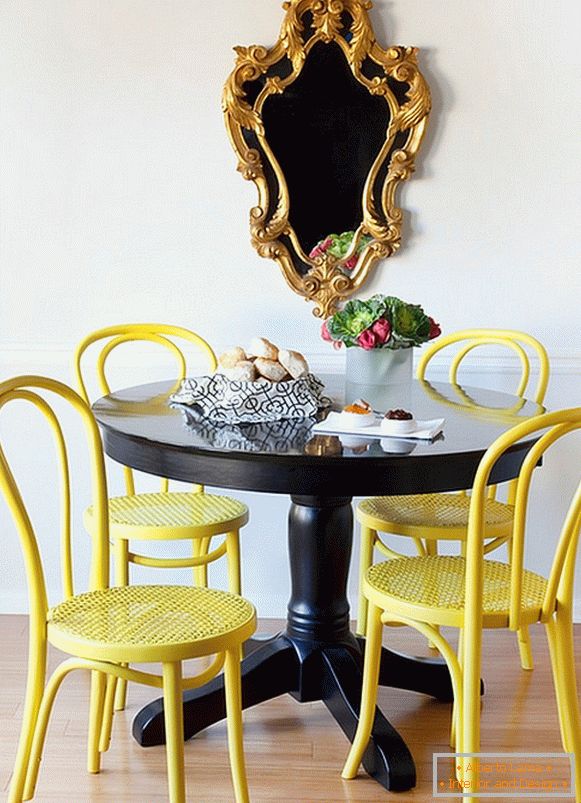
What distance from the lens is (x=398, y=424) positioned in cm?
240

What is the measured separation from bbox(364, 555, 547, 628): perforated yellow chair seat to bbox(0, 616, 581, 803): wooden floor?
50 cm

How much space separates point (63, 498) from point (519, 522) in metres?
1.00

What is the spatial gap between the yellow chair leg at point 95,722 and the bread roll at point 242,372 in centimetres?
76

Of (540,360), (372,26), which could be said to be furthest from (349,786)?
(372,26)

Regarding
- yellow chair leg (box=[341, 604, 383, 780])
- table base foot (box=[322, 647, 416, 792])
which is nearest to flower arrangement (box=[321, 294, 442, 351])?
yellow chair leg (box=[341, 604, 383, 780])

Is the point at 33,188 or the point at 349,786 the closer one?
the point at 349,786

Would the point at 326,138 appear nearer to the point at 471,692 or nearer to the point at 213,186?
the point at 213,186

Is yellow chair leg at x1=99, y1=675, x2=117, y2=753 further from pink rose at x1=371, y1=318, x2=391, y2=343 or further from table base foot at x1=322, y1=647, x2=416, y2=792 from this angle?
pink rose at x1=371, y1=318, x2=391, y2=343

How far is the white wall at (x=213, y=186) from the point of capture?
345 cm

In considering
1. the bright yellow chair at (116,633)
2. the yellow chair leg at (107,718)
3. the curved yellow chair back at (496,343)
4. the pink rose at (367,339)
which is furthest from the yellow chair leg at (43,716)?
the curved yellow chair back at (496,343)

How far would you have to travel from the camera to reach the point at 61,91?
3.50 metres

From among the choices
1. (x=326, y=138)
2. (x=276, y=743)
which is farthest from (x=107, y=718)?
(x=326, y=138)

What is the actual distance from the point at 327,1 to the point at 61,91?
88 cm

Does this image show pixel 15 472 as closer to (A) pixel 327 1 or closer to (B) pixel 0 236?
(B) pixel 0 236
